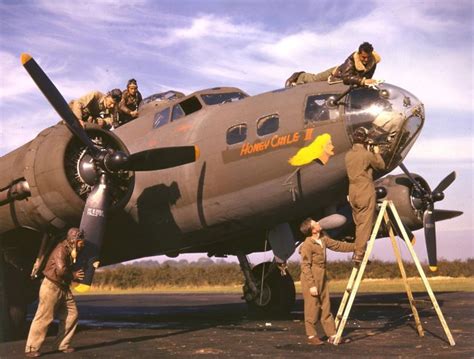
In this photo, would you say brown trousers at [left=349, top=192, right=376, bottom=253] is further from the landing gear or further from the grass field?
the grass field

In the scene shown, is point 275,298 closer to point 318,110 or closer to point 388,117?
point 318,110

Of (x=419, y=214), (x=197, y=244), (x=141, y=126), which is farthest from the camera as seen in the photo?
(x=419, y=214)

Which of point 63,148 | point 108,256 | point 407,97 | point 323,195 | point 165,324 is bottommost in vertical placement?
point 165,324

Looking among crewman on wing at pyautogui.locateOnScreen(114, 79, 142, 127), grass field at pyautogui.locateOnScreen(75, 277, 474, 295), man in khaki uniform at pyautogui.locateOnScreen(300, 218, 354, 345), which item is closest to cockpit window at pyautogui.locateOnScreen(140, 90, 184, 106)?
crewman on wing at pyautogui.locateOnScreen(114, 79, 142, 127)

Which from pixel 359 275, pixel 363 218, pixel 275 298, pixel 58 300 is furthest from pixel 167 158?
pixel 275 298

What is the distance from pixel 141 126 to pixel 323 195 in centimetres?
538

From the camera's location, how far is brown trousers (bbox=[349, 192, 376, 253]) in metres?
10.4

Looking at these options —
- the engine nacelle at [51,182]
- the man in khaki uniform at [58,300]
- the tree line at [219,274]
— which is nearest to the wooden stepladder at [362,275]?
the man in khaki uniform at [58,300]

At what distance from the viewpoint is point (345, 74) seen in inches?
479

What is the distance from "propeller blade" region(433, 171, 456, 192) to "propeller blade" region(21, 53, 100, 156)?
10.9m

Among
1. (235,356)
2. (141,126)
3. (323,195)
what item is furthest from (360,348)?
(141,126)

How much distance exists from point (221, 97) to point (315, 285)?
5772mm

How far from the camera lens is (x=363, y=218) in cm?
1044

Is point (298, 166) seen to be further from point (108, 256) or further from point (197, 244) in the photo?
point (108, 256)
